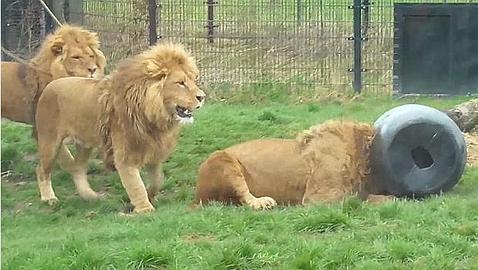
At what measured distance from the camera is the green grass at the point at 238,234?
5.68 meters

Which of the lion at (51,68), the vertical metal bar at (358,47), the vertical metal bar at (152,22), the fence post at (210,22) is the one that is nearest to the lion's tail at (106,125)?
the lion at (51,68)

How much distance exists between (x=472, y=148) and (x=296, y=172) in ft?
8.74

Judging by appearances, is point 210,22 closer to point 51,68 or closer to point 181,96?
point 51,68

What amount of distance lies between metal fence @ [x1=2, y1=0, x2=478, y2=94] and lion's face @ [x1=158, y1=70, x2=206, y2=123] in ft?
20.5

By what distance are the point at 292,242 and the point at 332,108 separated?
6924 millimetres

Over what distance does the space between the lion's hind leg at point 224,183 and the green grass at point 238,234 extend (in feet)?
0.74

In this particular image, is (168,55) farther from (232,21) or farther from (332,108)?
(232,21)

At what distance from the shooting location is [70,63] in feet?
31.7

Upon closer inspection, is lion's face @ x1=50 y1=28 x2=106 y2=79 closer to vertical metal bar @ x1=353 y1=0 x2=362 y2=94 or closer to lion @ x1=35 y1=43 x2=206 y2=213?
lion @ x1=35 y1=43 x2=206 y2=213

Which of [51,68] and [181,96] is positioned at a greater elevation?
[51,68]

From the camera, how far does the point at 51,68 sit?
9.66 meters

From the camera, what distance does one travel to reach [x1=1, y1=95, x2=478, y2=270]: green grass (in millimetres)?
5680

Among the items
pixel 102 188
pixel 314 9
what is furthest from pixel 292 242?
pixel 314 9

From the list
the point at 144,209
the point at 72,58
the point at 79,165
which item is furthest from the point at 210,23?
the point at 144,209
